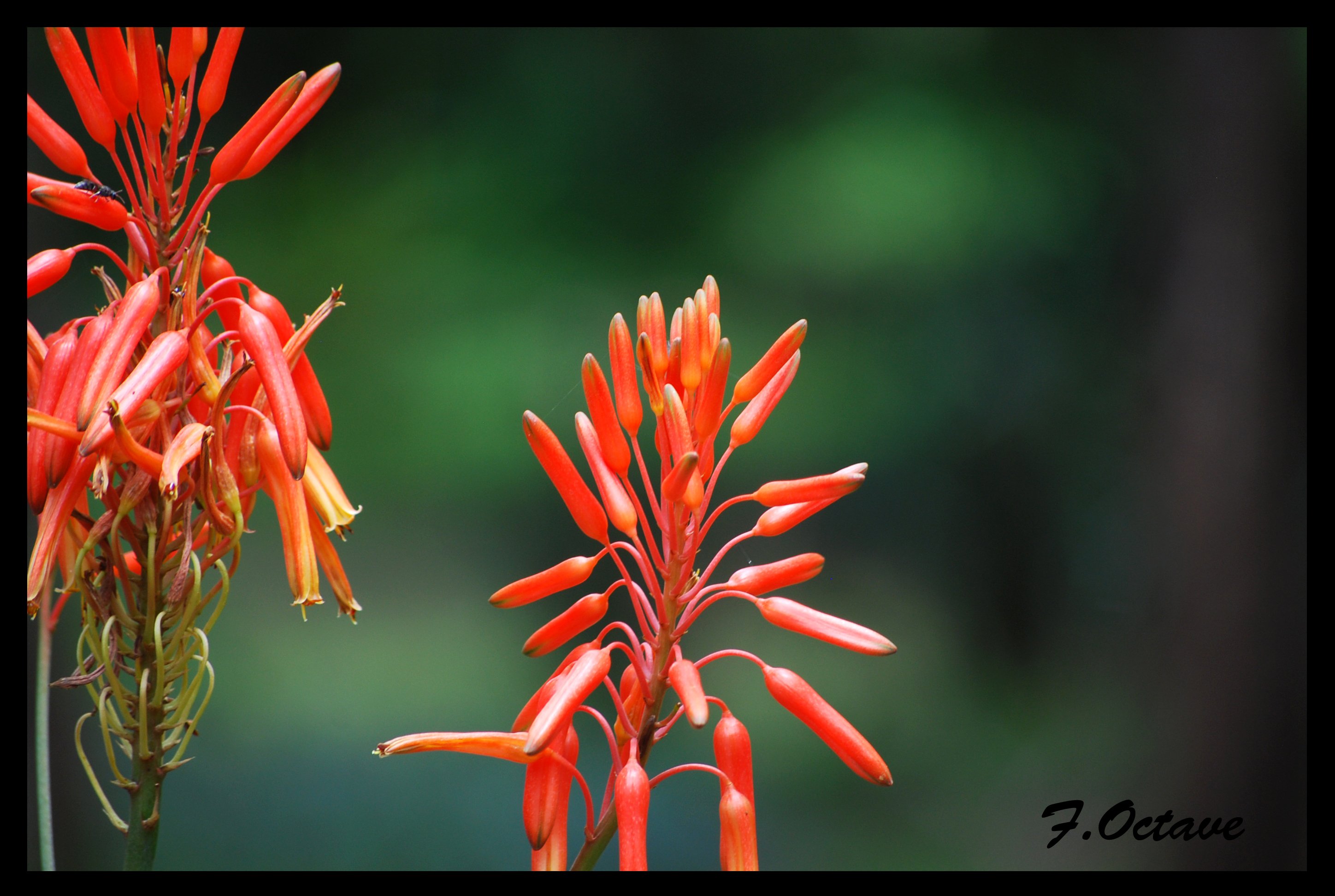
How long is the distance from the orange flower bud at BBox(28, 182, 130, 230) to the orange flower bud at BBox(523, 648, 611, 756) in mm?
268

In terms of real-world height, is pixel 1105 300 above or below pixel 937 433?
above

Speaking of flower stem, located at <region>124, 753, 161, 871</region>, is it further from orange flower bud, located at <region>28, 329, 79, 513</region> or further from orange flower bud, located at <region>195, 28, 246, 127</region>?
orange flower bud, located at <region>195, 28, 246, 127</region>

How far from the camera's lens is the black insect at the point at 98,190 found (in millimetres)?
386

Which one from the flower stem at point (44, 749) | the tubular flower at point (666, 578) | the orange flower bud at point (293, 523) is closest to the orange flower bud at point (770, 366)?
the tubular flower at point (666, 578)

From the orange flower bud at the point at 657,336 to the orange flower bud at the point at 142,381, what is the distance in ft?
0.64

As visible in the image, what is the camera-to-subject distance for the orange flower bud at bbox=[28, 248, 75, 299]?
1.32ft

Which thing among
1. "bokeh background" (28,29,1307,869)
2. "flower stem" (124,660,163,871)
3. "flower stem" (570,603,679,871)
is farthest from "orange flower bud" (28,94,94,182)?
"bokeh background" (28,29,1307,869)

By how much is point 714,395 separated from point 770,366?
42 millimetres

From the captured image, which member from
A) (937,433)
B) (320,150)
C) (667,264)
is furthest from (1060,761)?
(320,150)

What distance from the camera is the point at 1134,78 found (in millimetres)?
1415

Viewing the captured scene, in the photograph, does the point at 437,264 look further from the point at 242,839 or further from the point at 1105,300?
the point at 1105,300

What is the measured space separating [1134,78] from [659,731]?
1.41 m

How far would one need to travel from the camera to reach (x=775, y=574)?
413mm

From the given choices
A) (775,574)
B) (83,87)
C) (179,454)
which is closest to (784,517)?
(775,574)
